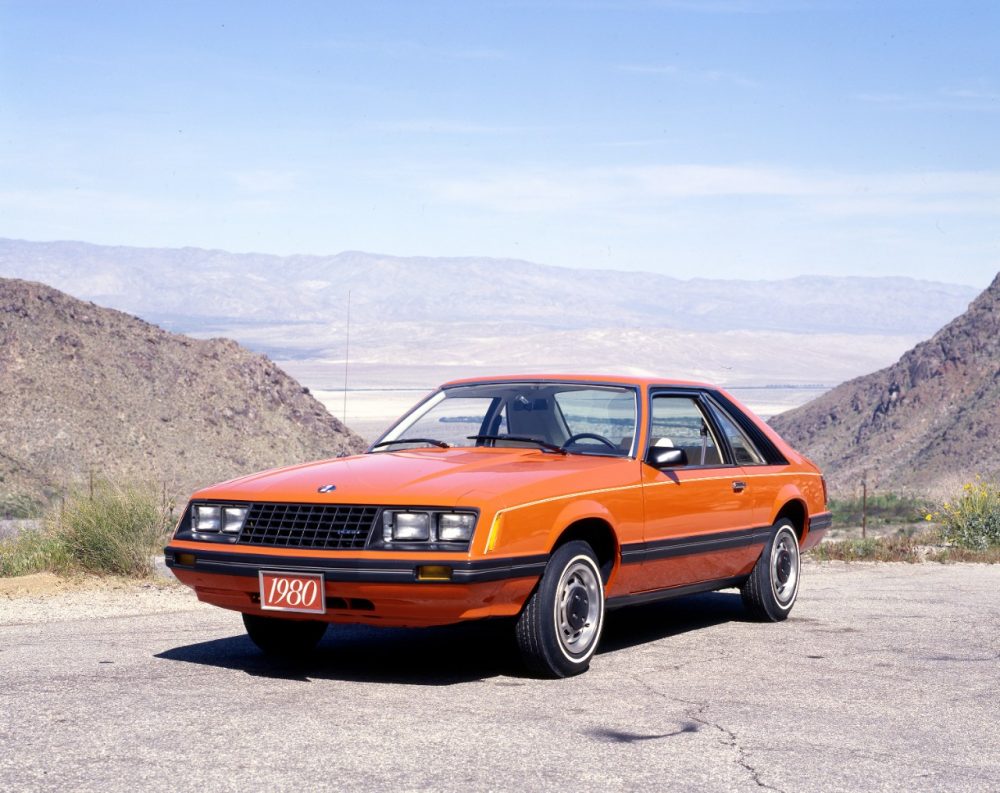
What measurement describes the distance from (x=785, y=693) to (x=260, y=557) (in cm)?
271

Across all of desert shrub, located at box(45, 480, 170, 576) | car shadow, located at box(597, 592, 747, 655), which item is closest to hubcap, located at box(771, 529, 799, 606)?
car shadow, located at box(597, 592, 747, 655)

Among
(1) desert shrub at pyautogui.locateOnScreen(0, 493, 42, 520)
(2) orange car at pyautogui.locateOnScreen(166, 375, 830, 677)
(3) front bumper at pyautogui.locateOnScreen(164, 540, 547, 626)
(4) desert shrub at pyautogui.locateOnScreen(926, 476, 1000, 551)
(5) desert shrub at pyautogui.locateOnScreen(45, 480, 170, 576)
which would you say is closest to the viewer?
(3) front bumper at pyautogui.locateOnScreen(164, 540, 547, 626)

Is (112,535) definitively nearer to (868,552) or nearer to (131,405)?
(868,552)

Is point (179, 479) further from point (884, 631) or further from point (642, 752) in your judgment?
point (642, 752)

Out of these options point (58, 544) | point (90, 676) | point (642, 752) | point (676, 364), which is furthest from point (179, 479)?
point (676, 364)

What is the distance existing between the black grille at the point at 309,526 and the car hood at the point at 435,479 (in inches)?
1.9

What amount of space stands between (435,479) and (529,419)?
1497 mm

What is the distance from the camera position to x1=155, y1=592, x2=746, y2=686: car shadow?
711cm

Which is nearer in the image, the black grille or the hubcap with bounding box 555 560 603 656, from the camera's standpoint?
the black grille

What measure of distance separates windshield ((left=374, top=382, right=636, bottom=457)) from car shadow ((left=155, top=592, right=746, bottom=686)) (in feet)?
3.86

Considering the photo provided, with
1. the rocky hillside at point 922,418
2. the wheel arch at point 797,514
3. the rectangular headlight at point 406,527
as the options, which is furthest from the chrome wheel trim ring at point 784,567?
the rocky hillside at point 922,418

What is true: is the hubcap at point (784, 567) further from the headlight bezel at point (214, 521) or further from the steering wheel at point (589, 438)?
the headlight bezel at point (214, 521)

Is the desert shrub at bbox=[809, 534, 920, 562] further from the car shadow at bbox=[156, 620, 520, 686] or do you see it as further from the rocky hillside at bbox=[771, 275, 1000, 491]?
the rocky hillside at bbox=[771, 275, 1000, 491]

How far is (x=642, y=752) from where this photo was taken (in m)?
5.40
